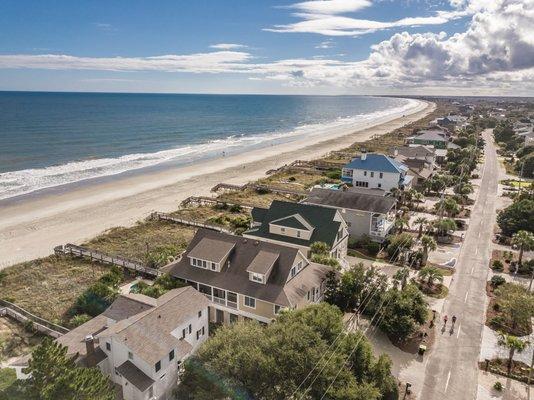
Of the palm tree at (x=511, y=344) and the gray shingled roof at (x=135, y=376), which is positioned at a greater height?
the gray shingled roof at (x=135, y=376)

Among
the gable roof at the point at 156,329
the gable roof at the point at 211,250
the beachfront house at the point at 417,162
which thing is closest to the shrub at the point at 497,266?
the gable roof at the point at 211,250

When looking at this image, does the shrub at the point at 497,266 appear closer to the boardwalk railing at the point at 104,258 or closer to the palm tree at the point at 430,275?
the palm tree at the point at 430,275

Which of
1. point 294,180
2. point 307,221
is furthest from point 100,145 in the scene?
point 307,221

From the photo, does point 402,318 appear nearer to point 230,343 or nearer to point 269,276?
point 269,276

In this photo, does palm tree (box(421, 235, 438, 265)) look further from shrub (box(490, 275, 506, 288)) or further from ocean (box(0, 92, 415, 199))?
ocean (box(0, 92, 415, 199))

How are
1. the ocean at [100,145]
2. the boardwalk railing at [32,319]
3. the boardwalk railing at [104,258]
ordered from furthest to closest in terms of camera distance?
the ocean at [100,145] < the boardwalk railing at [104,258] < the boardwalk railing at [32,319]

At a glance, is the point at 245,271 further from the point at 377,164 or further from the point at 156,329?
the point at 377,164

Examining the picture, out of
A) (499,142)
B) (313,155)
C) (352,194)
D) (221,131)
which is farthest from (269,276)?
(221,131)
